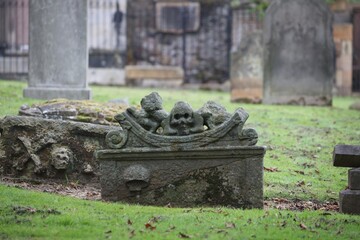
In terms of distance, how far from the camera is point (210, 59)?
34125mm

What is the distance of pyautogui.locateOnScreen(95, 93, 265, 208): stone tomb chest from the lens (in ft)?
36.1

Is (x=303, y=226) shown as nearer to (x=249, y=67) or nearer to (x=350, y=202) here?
(x=350, y=202)

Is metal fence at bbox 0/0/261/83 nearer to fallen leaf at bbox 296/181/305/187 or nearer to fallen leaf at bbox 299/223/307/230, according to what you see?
fallen leaf at bbox 296/181/305/187

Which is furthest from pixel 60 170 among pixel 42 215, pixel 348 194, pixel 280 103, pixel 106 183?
pixel 280 103

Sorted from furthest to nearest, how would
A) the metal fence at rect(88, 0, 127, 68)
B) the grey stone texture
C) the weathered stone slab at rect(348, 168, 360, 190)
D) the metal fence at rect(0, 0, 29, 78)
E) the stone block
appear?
the metal fence at rect(88, 0, 127, 68), the stone block, the metal fence at rect(0, 0, 29, 78), the grey stone texture, the weathered stone slab at rect(348, 168, 360, 190)

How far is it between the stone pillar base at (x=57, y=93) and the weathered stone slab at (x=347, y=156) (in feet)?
29.5

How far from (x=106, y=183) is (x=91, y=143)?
132 cm

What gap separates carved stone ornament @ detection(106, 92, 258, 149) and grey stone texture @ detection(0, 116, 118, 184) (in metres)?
1.27

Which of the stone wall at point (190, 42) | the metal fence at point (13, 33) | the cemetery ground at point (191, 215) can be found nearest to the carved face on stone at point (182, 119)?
the cemetery ground at point (191, 215)

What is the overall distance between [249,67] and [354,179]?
14252 mm

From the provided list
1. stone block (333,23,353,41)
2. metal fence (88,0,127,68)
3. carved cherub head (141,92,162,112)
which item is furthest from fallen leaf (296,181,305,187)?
metal fence (88,0,127,68)

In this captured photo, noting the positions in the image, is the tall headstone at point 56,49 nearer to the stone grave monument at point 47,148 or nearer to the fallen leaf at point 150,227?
the stone grave monument at point 47,148

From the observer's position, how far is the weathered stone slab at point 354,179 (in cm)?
1089

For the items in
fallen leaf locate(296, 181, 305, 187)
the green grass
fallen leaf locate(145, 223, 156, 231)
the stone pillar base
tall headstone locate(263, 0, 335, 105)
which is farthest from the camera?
tall headstone locate(263, 0, 335, 105)
